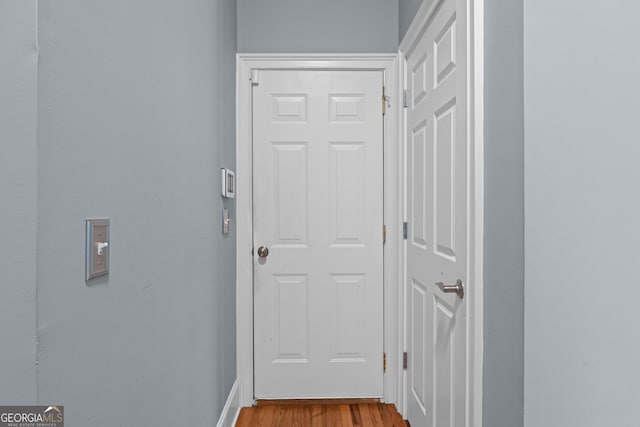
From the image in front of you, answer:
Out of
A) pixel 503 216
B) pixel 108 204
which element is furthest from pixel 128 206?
pixel 503 216

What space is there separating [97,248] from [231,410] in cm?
167

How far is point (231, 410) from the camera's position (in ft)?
7.04

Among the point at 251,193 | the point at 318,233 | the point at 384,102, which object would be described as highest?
the point at 384,102

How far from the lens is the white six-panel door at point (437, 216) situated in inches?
56.0

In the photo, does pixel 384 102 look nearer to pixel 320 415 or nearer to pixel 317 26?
pixel 317 26

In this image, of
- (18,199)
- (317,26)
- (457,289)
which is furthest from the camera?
(317,26)

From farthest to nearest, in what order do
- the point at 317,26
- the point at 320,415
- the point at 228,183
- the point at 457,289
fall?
1. the point at 317,26
2. the point at 320,415
3. the point at 228,183
4. the point at 457,289

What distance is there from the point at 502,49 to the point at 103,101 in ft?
3.41

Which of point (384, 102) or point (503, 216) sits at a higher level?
point (384, 102)

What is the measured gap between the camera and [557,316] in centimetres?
96

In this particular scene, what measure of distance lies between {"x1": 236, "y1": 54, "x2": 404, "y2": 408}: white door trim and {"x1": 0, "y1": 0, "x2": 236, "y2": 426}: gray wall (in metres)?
0.72

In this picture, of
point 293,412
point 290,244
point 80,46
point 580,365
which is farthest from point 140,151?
point 293,412

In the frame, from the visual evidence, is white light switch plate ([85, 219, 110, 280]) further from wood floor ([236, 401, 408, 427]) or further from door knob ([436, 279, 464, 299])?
wood floor ([236, 401, 408, 427])

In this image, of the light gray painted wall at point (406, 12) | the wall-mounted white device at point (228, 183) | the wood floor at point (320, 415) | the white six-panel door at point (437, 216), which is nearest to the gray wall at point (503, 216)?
the white six-panel door at point (437, 216)
